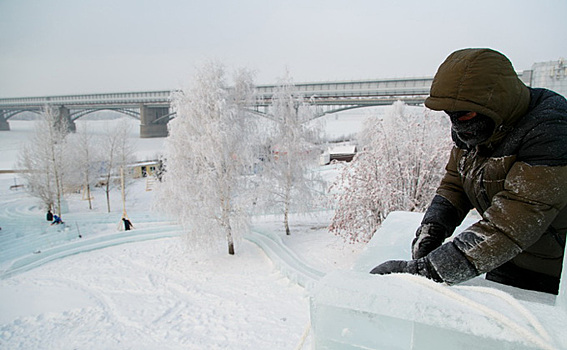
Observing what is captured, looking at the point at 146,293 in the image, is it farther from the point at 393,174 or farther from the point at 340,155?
the point at 340,155

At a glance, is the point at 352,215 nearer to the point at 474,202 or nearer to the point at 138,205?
the point at 474,202

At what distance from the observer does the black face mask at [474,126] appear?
133 centimetres

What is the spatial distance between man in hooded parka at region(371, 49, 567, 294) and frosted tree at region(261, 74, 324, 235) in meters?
13.7

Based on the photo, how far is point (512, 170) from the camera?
1.27 metres

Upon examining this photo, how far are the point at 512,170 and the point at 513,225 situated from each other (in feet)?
0.77

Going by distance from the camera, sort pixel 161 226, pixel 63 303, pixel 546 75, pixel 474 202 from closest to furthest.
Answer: pixel 474 202 → pixel 546 75 → pixel 63 303 → pixel 161 226

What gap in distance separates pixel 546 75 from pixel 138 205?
25.4 metres

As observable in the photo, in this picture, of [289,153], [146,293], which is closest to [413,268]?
[146,293]

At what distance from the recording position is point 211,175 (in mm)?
12094

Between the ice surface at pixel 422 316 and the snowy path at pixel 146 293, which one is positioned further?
the snowy path at pixel 146 293

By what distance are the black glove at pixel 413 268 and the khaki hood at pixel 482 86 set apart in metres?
0.65

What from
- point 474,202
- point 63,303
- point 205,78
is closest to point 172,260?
point 63,303

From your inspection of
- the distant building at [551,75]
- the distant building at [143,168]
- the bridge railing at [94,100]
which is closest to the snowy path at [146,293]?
the distant building at [551,75]

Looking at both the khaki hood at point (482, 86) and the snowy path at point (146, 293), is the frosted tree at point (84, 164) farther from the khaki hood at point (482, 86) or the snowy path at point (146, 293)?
the khaki hood at point (482, 86)
